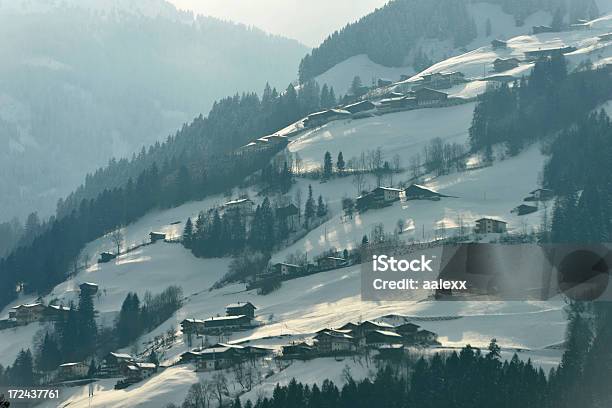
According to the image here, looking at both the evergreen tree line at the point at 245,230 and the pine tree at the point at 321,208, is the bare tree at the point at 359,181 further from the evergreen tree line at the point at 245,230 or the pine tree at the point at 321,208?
the pine tree at the point at 321,208

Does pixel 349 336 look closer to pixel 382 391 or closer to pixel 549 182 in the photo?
Answer: pixel 382 391

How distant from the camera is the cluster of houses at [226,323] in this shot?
13275 cm

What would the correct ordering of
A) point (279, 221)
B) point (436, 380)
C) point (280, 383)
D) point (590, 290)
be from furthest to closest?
point (279, 221)
point (590, 290)
point (280, 383)
point (436, 380)

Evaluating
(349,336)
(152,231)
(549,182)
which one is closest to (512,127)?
(549,182)

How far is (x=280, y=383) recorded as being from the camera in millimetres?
111125

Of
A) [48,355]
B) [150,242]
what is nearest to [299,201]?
[150,242]

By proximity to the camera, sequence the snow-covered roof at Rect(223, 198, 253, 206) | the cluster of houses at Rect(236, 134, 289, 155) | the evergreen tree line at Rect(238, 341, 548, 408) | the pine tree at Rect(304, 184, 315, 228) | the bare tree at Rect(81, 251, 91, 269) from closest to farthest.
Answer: the evergreen tree line at Rect(238, 341, 548, 408)
the pine tree at Rect(304, 184, 315, 228)
the snow-covered roof at Rect(223, 198, 253, 206)
the bare tree at Rect(81, 251, 91, 269)
the cluster of houses at Rect(236, 134, 289, 155)

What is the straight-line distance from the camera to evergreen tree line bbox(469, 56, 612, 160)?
576 feet

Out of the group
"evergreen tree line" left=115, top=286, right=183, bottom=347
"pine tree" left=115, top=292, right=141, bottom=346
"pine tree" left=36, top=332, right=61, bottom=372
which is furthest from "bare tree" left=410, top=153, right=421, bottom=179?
"pine tree" left=36, top=332, right=61, bottom=372

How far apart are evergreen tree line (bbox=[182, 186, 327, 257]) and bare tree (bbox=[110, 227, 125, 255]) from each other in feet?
31.5

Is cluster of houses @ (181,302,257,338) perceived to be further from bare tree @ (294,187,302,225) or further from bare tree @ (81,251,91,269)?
bare tree @ (81,251,91,269)

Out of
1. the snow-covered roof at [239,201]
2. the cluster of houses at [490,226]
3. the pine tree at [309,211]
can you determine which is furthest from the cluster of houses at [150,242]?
the cluster of houses at [490,226]

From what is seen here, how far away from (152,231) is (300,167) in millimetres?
18786

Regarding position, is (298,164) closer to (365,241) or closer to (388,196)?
(388,196)
